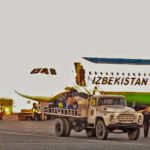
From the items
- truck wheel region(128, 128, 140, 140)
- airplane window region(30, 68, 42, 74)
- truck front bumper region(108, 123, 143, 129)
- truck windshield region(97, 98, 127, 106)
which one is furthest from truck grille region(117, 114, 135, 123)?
airplane window region(30, 68, 42, 74)

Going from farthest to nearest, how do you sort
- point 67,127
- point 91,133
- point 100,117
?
point 91,133
point 67,127
point 100,117

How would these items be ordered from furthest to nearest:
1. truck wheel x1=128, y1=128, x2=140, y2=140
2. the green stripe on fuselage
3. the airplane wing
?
the green stripe on fuselage → the airplane wing → truck wheel x1=128, y1=128, x2=140, y2=140

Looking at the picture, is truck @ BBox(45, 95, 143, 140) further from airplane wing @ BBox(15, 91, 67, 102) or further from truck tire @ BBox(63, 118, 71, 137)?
airplane wing @ BBox(15, 91, 67, 102)

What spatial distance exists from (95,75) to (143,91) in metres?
8.03

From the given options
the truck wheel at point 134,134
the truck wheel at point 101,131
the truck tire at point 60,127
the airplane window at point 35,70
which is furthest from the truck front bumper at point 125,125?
the airplane window at point 35,70

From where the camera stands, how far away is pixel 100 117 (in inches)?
1318

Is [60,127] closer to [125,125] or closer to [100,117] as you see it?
[100,117]

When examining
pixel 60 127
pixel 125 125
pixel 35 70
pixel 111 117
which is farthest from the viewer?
pixel 35 70

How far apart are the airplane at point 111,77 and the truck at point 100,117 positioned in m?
53.1

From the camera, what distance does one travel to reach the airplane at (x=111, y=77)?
9632 centimetres

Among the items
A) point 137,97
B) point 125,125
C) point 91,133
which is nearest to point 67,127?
point 91,133

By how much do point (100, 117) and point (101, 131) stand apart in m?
0.74

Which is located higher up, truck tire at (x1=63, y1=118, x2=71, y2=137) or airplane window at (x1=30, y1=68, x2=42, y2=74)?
airplane window at (x1=30, y1=68, x2=42, y2=74)

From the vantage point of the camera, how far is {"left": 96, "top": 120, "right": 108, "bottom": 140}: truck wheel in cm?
3266
